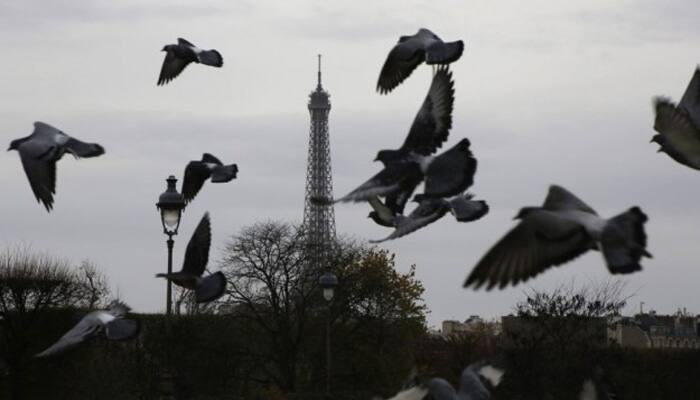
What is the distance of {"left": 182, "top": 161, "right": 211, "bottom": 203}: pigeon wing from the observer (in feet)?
67.9

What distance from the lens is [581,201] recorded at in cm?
1216

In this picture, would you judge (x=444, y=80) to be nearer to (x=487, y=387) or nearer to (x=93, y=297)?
(x=487, y=387)

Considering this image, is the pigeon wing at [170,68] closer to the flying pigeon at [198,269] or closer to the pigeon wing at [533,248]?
the flying pigeon at [198,269]

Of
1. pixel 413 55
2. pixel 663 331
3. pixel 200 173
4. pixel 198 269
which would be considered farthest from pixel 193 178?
pixel 663 331

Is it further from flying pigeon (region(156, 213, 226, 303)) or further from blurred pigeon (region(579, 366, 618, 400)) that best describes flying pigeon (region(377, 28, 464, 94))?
blurred pigeon (region(579, 366, 618, 400))

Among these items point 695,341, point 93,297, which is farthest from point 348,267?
point 695,341

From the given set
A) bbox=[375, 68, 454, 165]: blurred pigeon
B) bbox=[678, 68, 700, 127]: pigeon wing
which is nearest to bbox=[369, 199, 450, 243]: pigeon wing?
bbox=[375, 68, 454, 165]: blurred pigeon

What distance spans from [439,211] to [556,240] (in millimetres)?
3505

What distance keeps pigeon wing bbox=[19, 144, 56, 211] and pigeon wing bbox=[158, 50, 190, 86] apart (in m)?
4.34

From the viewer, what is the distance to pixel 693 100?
17.0 m

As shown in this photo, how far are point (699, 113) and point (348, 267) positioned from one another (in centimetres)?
5285

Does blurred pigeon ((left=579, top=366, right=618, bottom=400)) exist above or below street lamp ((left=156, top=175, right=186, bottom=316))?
below

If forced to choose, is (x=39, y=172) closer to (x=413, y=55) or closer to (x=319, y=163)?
(x=413, y=55)

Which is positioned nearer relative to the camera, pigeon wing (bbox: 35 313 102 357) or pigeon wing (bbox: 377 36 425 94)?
pigeon wing (bbox: 35 313 102 357)
